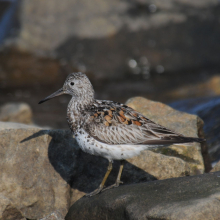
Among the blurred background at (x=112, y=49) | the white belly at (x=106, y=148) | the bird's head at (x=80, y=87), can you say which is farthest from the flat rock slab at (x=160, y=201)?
the blurred background at (x=112, y=49)

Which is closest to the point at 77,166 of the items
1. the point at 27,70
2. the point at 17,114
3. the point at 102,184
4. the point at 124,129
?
the point at 102,184

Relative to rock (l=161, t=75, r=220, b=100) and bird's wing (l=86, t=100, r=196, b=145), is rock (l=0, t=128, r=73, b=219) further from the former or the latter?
rock (l=161, t=75, r=220, b=100)

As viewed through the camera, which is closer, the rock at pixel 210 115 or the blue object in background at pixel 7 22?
the rock at pixel 210 115

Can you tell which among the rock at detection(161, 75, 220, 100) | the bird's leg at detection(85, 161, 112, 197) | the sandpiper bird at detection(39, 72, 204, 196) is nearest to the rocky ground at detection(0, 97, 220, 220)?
the bird's leg at detection(85, 161, 112, 197)

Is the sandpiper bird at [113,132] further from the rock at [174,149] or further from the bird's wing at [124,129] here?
the rock at [174,149]

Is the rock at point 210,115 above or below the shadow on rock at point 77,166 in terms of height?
below

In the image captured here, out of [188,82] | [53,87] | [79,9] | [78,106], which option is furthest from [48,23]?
[78,106]

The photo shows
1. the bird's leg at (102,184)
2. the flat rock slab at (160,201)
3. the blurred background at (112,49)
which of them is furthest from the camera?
the blurred background at (112,49)
